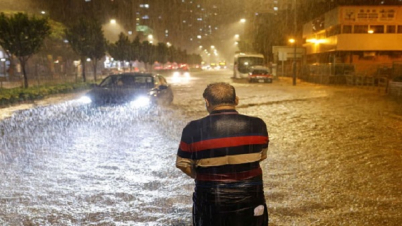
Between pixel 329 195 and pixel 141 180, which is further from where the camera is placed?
pixel 141 180

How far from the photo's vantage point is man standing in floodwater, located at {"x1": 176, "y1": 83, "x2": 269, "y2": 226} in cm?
273

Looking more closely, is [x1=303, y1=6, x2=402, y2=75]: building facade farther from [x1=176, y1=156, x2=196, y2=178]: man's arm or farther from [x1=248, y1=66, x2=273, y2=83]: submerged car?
[x1=176, y1=156, x2=196, y2=178]: man's arm

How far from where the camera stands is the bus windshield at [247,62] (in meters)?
49.4

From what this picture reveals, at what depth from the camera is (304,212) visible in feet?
17.6

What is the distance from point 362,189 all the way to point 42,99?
796 inches

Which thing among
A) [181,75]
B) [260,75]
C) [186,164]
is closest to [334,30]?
[260,75]

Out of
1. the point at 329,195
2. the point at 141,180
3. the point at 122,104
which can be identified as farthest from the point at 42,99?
the point at 329,195

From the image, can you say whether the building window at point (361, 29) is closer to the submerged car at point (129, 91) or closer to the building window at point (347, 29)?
the building window at point (347, 29)

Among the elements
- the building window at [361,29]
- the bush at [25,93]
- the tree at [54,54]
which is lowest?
the bush at [25,93]

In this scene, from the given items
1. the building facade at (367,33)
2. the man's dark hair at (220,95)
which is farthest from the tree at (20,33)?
the building facade at (367,33)

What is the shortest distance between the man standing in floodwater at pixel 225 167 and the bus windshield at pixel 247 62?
46693mm

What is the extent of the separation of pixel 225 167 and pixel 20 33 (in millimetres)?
24347

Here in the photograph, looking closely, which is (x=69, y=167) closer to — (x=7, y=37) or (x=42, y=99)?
(x=42, y=99)

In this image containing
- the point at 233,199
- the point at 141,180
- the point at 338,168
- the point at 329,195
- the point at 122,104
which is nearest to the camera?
the point at 233,199
